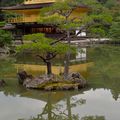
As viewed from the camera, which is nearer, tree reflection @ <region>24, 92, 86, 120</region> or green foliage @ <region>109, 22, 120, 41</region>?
tree reflection @ <region>24, 92, 86, 120</region>

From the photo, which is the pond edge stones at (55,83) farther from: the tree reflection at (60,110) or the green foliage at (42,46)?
the green foliage at (42,46)

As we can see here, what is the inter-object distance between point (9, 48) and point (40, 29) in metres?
8.31

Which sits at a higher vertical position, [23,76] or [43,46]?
[43,46]

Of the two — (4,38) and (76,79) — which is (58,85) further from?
(4,38)

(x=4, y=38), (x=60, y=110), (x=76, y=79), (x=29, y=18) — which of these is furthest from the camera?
(x=29, y=18)

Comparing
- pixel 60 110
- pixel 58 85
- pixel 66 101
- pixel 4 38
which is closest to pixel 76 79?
pixel 58 85

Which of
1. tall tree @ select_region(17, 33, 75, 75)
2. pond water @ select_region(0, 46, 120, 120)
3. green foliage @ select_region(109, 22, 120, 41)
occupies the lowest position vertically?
green foliage @ select_region(109, 22, 120, 41)

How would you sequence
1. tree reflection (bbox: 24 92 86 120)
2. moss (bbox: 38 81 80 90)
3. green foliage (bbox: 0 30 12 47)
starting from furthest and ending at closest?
green foliage (bbox: 0 30 12 47) < moss (bbox: 38 81 80 90) < tree reflection (bbox: 24 92 86 120)

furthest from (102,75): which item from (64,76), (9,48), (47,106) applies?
(9,48)

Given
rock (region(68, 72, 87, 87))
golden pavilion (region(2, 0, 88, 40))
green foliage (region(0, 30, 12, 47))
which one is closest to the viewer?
rock (region(68, 72, 87, 87))

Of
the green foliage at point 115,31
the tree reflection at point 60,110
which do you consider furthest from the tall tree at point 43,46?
the green foliage at point 115,31

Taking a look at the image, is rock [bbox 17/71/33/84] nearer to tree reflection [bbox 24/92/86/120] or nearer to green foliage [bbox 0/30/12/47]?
tree reflection [bbox 24/92/86/120]

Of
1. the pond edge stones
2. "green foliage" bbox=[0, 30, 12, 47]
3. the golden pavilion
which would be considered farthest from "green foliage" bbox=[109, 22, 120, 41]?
the pond edge stones

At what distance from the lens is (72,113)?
11273mm
